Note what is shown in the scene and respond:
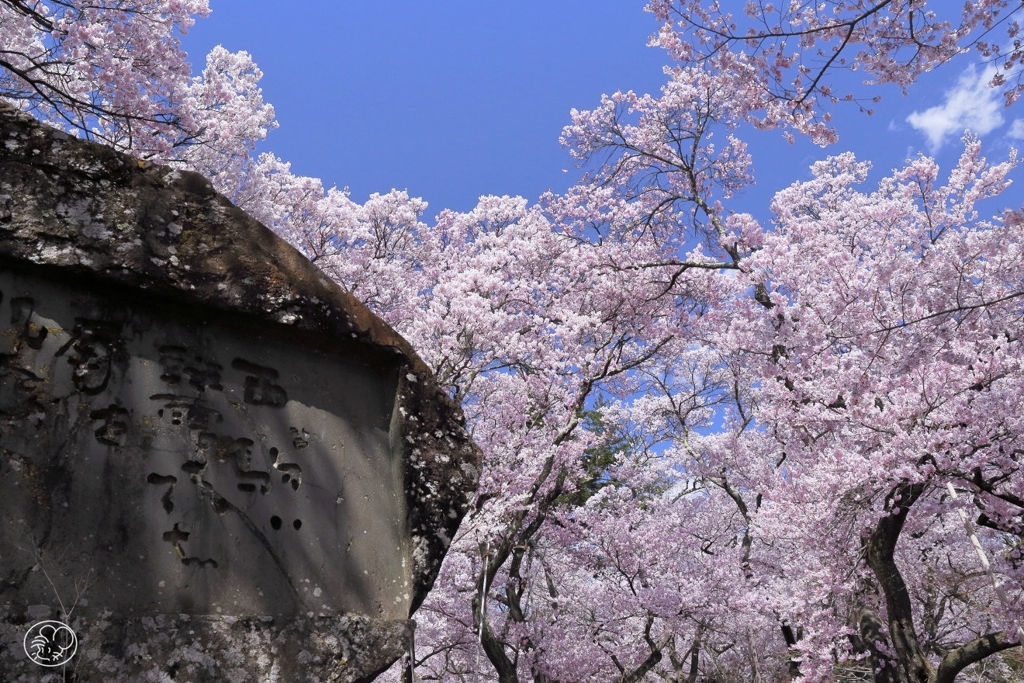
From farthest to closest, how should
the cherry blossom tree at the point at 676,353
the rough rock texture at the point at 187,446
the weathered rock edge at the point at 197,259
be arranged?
the cherry blossom tree at the point at 676,353, the weathered rock edge at the point at 197,259, the rough rock texture at the point at 187,446

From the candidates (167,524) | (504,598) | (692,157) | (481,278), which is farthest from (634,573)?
(167,524)

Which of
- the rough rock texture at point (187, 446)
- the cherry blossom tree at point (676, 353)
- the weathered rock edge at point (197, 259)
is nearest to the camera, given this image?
the rough rock texture at point (187, 446)

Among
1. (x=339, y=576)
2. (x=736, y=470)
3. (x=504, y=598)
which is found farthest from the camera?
(x=736, y=470)

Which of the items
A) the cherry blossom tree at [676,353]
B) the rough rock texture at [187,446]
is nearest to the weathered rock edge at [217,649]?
the rough rock texture at [187,446]

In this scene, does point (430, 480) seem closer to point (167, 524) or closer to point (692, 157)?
point (167, 524)

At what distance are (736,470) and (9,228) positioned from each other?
11.3m

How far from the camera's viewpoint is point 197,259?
2477 millimetres

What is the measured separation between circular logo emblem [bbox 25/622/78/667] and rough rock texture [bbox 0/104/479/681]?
4cm

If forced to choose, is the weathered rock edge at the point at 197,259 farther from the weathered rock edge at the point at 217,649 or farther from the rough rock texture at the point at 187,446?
the weathered rock edge at the point at 217,649

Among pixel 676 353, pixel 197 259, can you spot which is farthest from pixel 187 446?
pixel 676 353

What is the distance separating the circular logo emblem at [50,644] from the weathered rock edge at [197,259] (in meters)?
1.05

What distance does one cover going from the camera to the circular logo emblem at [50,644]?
6.58ft

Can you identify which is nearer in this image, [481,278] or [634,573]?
[481,278]

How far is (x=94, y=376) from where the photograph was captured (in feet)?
7.59
